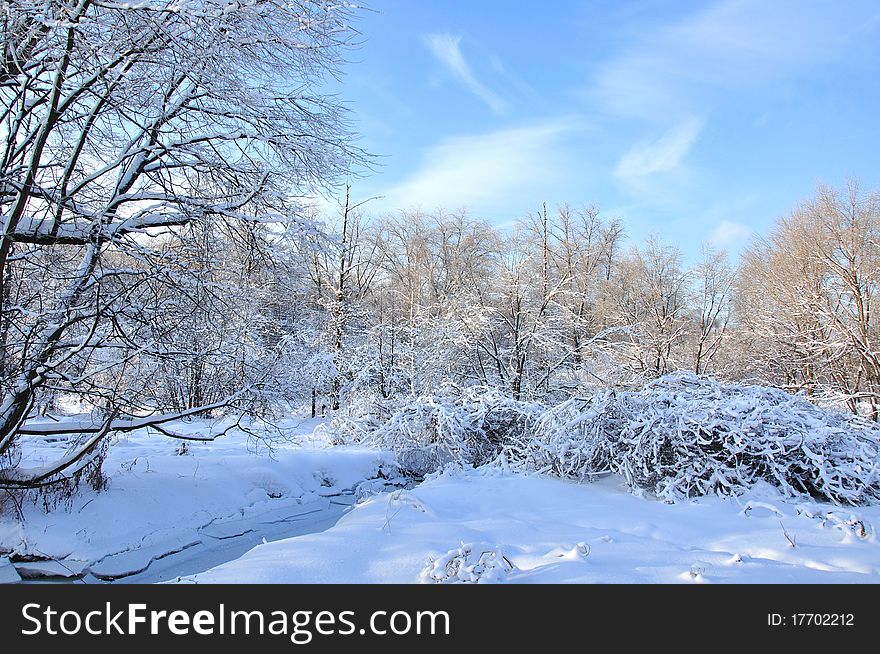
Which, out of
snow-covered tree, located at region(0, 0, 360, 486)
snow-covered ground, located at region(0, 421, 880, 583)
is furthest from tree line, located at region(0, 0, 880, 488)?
snow-covered ground, located at region(0, 421, 880, 583)

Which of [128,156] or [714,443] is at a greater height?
[128,156]

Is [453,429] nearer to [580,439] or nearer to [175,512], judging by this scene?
[580,439]

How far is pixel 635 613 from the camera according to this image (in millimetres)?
2609

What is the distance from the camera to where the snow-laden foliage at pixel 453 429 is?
32.8 ft

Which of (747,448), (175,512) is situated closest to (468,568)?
(747,448)

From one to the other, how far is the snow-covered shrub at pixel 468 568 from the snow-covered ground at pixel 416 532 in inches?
0.4

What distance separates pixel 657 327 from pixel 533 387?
35.1 ft

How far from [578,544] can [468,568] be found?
91cm

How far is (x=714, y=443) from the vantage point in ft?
20.3

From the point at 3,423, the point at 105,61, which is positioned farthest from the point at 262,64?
the point at 3,423

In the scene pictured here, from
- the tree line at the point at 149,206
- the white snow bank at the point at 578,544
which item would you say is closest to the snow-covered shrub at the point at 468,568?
the white snow bank at the point at 578,544

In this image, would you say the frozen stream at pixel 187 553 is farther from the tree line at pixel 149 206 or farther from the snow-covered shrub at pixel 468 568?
the snow-covered shrub at pixel 468 568

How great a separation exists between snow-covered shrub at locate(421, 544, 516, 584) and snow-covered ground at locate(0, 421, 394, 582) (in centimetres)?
364

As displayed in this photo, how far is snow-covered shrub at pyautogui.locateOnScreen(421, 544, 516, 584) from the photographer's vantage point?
302 centimetres
